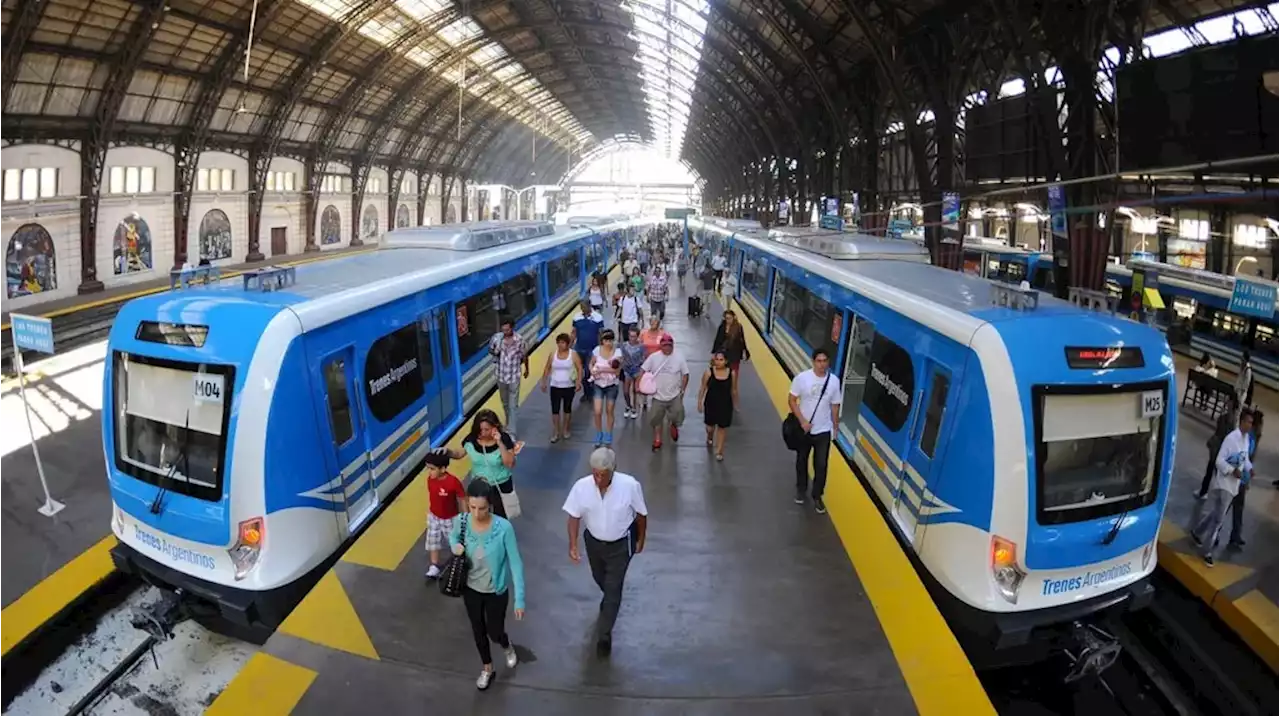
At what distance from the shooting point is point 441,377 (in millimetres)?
9352

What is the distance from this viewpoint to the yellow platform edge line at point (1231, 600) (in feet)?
23.6

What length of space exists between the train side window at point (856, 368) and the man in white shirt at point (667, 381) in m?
1.96

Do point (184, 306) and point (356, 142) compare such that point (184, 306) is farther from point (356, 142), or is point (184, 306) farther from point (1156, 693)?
point (356, 142)

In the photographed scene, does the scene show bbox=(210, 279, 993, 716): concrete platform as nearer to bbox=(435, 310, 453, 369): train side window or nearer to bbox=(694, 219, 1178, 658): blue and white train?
bbox=(694, 219, 1178, 658): blue and white train

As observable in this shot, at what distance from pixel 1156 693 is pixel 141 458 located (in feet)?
28.5

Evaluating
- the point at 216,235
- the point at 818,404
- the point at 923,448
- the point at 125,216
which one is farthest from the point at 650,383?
the point at 216,235

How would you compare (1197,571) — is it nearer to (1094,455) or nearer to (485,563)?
(1094,455)

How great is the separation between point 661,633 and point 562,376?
4403mm

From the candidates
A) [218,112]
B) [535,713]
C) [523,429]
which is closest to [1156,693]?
[535,713]

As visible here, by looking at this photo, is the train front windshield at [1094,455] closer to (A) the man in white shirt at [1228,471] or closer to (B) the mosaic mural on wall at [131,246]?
(A) the man in white shirt at [1228,471]

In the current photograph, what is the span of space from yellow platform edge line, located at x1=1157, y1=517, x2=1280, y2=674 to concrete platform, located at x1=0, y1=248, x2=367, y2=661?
10.9 metres

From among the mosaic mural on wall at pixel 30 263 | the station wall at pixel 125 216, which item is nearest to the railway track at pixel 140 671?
the mosaic mural on wall at pixel 30 263

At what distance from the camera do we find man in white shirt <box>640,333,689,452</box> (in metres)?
9.45

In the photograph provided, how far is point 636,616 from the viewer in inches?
241
